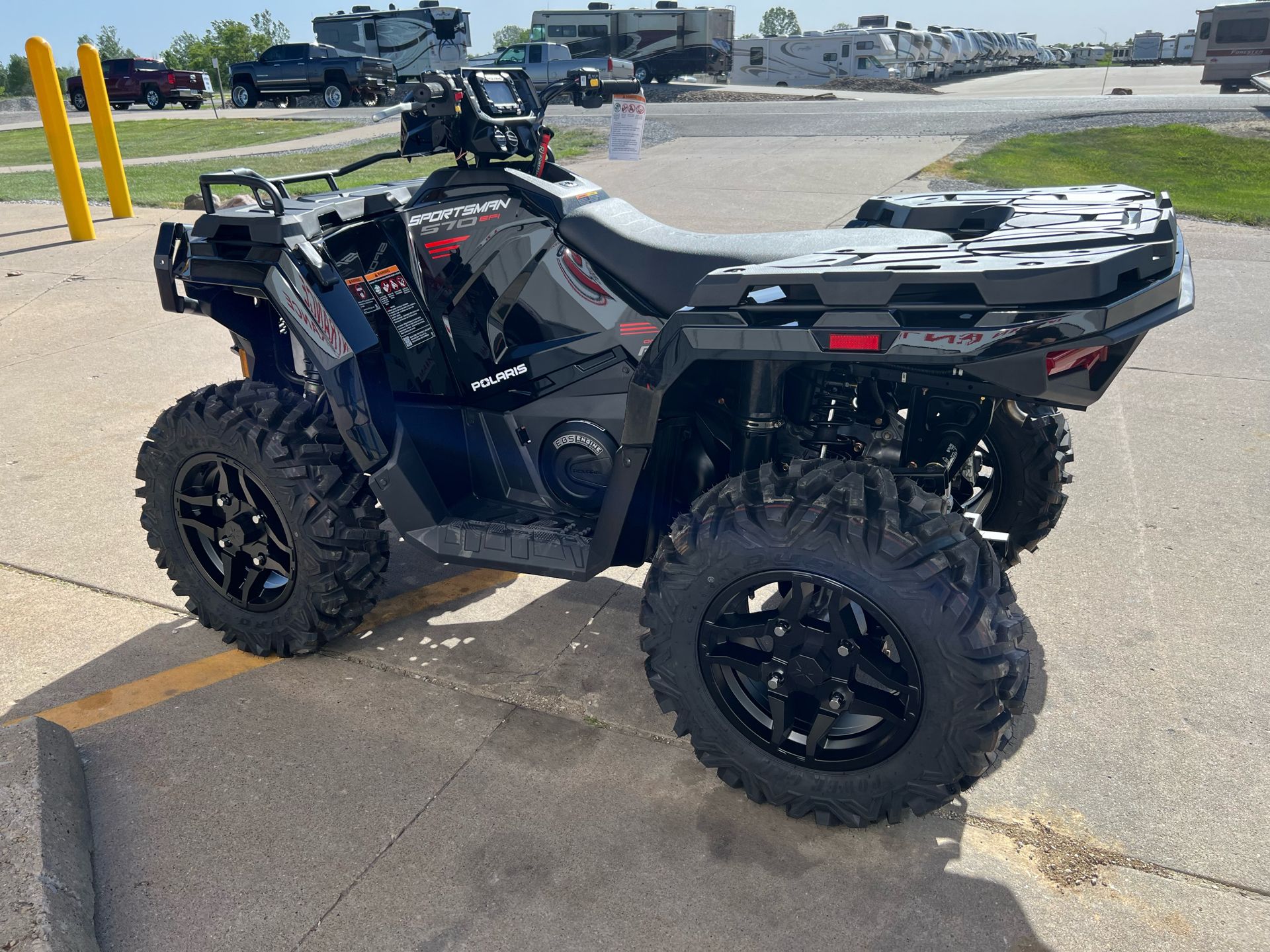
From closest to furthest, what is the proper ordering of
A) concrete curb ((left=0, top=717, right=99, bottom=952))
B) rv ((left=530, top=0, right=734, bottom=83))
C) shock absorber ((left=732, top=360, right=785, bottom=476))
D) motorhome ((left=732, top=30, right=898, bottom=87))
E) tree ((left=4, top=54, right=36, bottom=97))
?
concrete curb ((left=0, top=717, right=99, bottom=952)), shock absorber ((left=732, top=360, right=785, bottom=476)), rv ((left=530, top=0, right=734, bottom=83)), motorhome ((left=732, top=30, right=898, bottom=87)), tree ((left=4, top=54, right=36, bottom=97))

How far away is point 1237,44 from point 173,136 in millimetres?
27737

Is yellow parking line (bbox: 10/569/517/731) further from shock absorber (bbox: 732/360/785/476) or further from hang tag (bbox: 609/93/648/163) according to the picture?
hang tag (bbox: 609/93/648/163)

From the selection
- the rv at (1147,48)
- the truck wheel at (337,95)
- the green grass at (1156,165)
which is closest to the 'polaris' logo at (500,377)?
the green grass at (1156,165)

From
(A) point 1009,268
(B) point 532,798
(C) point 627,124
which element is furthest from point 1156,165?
(B) point 532,798

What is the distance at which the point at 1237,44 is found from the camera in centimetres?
2730

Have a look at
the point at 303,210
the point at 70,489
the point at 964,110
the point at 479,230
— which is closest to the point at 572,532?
the point at 479,230

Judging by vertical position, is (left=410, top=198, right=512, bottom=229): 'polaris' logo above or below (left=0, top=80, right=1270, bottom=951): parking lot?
above

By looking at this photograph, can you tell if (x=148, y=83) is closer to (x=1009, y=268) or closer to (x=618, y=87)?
(x=618, y=87)

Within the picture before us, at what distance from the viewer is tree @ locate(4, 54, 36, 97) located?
49.2 metres

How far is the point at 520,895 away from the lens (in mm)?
2350

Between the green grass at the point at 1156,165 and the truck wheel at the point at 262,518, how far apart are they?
10.4m

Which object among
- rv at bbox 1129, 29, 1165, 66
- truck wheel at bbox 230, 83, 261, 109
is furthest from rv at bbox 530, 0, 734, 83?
rv at bbox 1129, 29, 1165, 66

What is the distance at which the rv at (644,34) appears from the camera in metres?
34.0

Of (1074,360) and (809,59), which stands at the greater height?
(809,59)
